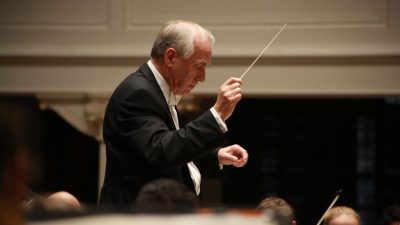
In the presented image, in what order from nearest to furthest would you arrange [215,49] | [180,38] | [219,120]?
[219,120], [180,38], [215,49]

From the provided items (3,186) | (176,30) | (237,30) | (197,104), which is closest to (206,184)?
(197,104)

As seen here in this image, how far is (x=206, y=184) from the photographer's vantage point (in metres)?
6.46

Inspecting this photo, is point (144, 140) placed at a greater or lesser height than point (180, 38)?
lesser

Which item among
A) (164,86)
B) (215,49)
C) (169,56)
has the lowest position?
(215,49)

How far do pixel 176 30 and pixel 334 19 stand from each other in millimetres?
2695

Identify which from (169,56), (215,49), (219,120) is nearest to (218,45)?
(215,49)

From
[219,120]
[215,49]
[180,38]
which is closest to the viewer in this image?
[219,120]

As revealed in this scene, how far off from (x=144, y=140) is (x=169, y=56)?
0.40 metres

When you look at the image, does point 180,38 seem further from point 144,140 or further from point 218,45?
point 218,45

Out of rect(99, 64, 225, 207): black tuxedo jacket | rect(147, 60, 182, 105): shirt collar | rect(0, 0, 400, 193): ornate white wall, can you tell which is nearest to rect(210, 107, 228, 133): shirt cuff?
rect(99, 64, 225, 207): black tuxedo jacket

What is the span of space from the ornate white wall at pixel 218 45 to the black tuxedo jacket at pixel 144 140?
2.62 m

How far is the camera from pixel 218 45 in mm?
5539

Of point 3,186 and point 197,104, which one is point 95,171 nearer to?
point 197,104

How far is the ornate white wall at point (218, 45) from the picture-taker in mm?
5457
